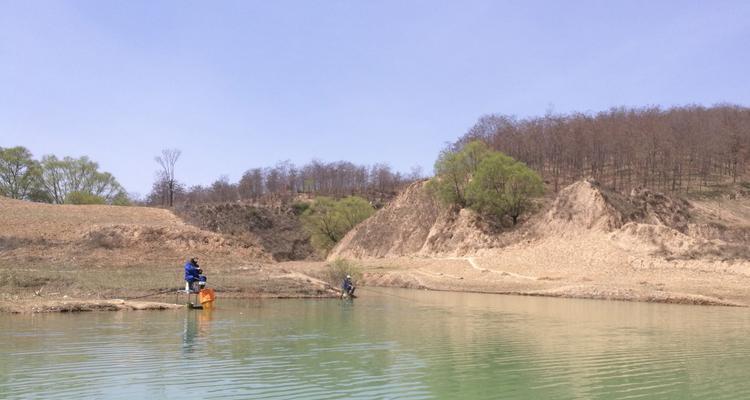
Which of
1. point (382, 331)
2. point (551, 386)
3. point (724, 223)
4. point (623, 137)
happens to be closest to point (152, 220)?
point (382, 331)

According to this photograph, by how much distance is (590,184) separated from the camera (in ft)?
216

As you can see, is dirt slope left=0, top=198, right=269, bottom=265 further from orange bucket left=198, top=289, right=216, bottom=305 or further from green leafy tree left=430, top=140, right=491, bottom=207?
green leafy tree left=430, top=140, right=491, bottom=207

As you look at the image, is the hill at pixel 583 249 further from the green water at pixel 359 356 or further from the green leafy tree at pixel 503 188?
the green water at pixel 359 356

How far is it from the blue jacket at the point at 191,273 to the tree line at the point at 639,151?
231 ft

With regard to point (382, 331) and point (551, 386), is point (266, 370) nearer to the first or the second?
point (551, 386)

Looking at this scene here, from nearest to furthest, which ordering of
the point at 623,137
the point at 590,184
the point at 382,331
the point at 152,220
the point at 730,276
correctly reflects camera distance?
the point at 382,331, the point at 730,276, the point at 152,220, the point at 590,184, the point at 623,137

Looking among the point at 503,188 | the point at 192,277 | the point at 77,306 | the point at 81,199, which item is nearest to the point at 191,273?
the point at 192,277

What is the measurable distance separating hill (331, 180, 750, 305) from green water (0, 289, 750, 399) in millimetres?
18901

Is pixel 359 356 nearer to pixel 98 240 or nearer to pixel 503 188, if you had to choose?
pixel 98 240

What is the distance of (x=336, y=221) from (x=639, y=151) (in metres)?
45.4

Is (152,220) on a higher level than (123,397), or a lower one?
higher

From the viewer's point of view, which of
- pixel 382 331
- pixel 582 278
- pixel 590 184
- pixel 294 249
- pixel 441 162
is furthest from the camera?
pixel 294 249

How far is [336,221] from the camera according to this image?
98.2 metres

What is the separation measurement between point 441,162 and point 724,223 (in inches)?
1249
